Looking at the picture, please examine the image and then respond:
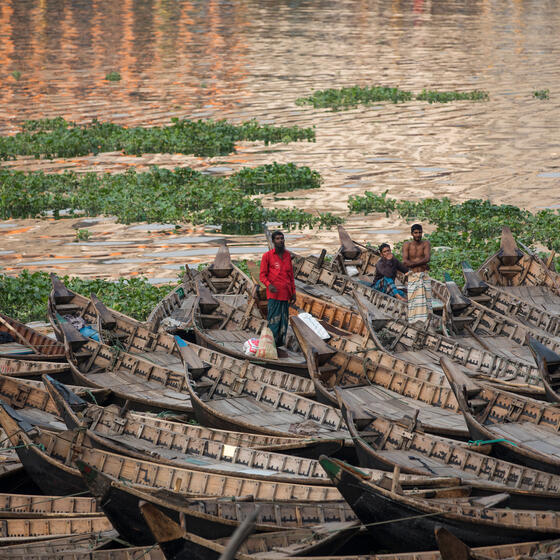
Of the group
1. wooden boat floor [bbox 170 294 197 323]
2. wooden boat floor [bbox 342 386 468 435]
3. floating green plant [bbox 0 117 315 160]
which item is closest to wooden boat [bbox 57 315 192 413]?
wooden boat floor [bbox 170 294 197 323]

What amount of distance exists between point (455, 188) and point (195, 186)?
25.7 ft

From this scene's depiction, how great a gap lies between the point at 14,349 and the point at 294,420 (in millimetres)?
5827

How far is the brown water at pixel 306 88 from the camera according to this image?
24859 mm

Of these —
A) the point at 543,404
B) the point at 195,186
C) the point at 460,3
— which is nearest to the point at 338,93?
the point at 195,186

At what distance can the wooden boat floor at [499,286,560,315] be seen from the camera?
16547 mm

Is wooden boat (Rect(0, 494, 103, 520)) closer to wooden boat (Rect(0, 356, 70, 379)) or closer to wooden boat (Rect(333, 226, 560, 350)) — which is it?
wooden boat (Rect(0, 356, 70, 379))

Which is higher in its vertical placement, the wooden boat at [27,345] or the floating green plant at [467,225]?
the wooden boat at [27,345]

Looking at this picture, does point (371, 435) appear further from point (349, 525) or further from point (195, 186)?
point (195, 186)

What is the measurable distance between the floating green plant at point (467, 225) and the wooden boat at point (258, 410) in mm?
7424

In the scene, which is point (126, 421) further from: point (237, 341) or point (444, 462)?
point (444, 462)

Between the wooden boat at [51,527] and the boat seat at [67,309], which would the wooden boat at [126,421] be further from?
the boat seat at [67,309]

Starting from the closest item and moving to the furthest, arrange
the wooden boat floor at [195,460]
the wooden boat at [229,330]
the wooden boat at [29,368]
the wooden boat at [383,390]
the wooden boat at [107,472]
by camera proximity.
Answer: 1. the wooden boat at [107,472]
2. the wooden boat floor at [195,460]
3. the wooden boat at [383,390]
4. the wooden boat at [29,368]
5. the wooden boat at [229,330]

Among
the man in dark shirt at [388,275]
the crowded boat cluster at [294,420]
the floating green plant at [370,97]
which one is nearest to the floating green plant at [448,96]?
the floating green plant at [370,97]

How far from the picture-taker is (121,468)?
10.4m
